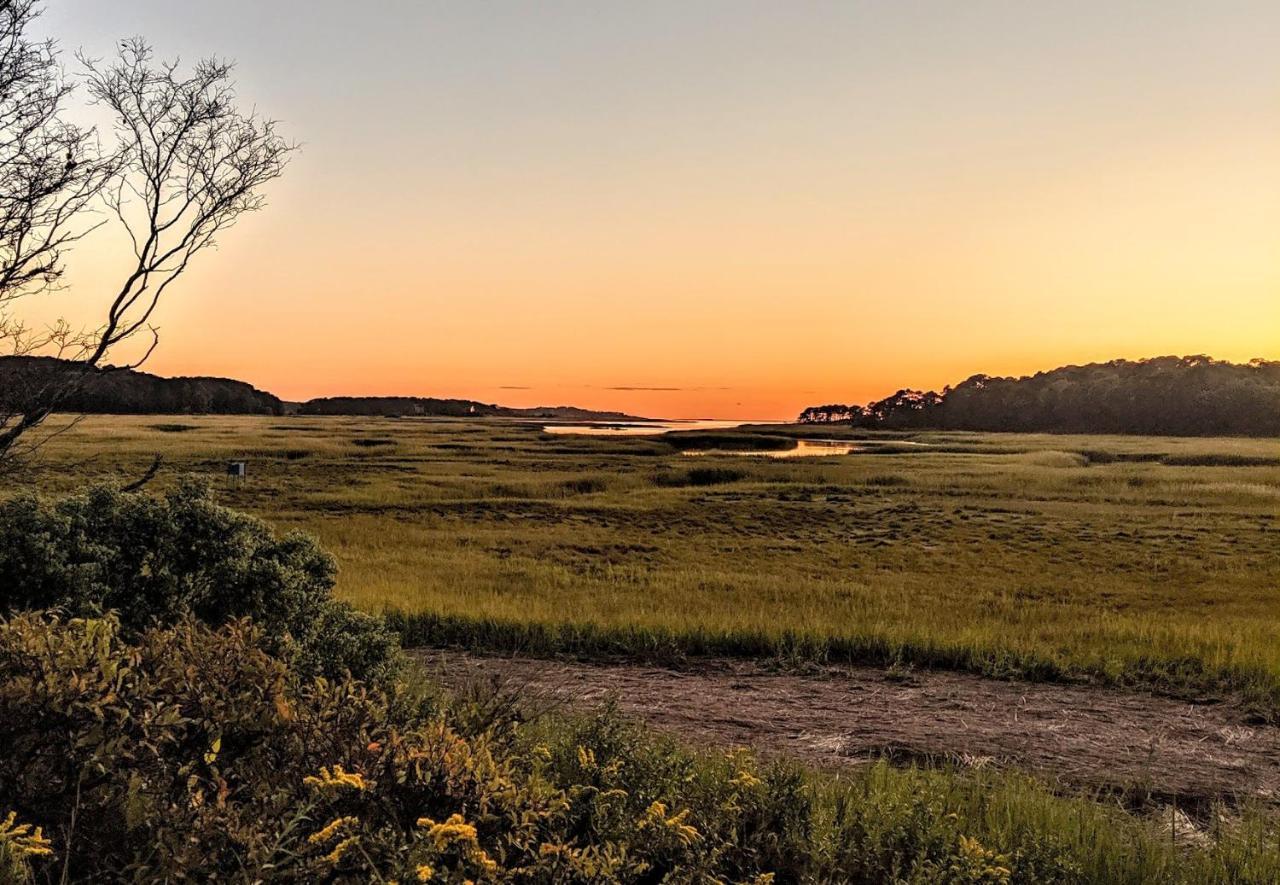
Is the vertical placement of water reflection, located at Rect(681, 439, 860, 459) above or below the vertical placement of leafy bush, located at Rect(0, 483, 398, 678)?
below

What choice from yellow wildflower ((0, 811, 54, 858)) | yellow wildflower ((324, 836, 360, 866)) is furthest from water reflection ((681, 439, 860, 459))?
yellow wildflower ((0, 811, 54, 858))

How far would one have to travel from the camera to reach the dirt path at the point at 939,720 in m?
8.59

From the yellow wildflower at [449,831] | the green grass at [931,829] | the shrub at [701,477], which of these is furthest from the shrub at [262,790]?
the shrub at [701,477]

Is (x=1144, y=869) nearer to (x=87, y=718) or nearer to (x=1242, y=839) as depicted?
(x=1242, y=839)

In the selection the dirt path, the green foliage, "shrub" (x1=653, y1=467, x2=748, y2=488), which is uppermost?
the green foliage

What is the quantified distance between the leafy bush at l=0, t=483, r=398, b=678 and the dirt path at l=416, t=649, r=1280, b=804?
216 centimetres

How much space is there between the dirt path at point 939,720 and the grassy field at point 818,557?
1.17 m

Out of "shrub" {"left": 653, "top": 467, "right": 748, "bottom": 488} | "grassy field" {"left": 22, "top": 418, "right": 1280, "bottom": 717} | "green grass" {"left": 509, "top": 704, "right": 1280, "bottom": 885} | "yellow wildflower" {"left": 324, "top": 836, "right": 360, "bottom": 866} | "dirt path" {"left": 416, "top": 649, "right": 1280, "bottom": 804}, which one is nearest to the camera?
"yellow wildflower" {"left": 324, "top": 836, "right": 360, "bottom": 866}

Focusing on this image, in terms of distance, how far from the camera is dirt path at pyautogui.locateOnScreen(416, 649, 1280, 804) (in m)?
8.59

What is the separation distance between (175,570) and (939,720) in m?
9.01

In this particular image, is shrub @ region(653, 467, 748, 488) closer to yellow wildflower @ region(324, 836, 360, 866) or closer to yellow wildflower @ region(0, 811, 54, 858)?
yellow wildflower @ region(324, 836, 360, 866)

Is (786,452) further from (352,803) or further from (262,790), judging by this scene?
(262,790)

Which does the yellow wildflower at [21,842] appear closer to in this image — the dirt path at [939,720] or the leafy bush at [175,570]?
the leafy bush at [175,570]

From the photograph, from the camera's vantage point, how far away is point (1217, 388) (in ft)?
591
